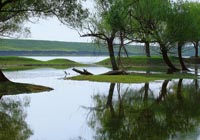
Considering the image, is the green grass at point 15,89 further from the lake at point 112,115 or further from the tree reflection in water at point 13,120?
the tree reflection in water at point 13,120

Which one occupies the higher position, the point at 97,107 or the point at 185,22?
the point at 185,22

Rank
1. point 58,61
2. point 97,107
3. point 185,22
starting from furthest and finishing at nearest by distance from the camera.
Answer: point 58,61 → point 185,22 → point 97,107

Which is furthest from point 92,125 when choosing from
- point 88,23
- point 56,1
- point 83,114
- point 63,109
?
point 88,23

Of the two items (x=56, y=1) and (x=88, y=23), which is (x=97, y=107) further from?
(x=88, y=23)

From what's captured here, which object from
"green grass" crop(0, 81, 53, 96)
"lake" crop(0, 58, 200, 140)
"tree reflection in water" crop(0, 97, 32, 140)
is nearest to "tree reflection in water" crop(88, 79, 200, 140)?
"lake" crop(0, 58, 200, 140)

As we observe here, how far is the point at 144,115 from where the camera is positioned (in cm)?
2514

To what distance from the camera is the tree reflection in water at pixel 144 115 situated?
64.3 feet

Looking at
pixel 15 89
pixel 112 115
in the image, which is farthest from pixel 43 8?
pixel 112 115

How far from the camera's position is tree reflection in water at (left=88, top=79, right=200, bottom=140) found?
1959 cm

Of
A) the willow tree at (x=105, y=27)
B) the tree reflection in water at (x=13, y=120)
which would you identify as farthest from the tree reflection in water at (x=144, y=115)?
the willow tree at (x=105, y=27)

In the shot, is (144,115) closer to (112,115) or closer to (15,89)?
(112,115)

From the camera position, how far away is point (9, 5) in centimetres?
4047

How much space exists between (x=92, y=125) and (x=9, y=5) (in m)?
21.8

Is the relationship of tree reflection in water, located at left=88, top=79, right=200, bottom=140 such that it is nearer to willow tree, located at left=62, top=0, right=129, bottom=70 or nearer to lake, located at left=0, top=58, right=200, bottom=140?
lake, located at left=0, top=58, right=200, bottom=140
